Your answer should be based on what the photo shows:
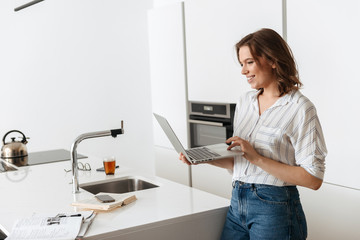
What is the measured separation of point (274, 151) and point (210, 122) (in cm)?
210

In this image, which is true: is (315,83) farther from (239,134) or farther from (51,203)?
(51,203)

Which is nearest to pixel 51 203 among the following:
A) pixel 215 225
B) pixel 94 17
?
pixel 215 225

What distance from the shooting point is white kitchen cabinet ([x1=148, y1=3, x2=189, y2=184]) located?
4.37m

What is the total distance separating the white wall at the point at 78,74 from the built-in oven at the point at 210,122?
1.33m

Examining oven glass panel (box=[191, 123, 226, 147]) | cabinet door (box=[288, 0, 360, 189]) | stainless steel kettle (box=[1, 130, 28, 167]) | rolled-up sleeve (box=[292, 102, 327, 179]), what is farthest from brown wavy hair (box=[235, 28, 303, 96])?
stainless steel kettle (box=[1, 130, 28, 167])

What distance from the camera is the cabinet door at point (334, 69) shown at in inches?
109

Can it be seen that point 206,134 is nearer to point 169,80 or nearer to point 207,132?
point 207,132

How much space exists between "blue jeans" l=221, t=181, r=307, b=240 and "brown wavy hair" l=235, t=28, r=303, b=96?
1.31ft

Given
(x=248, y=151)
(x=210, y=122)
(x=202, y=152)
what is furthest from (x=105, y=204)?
(x=210, y=122)

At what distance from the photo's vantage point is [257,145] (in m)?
1.93

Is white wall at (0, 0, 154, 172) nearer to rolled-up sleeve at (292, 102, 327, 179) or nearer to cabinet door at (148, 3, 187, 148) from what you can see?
cabinet door at (148, 3, 187, 148)

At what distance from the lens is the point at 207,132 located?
4113mm

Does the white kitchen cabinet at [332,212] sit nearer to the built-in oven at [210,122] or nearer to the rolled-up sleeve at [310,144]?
the built-in oven at [210,122]

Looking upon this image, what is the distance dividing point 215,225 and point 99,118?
337 cm
